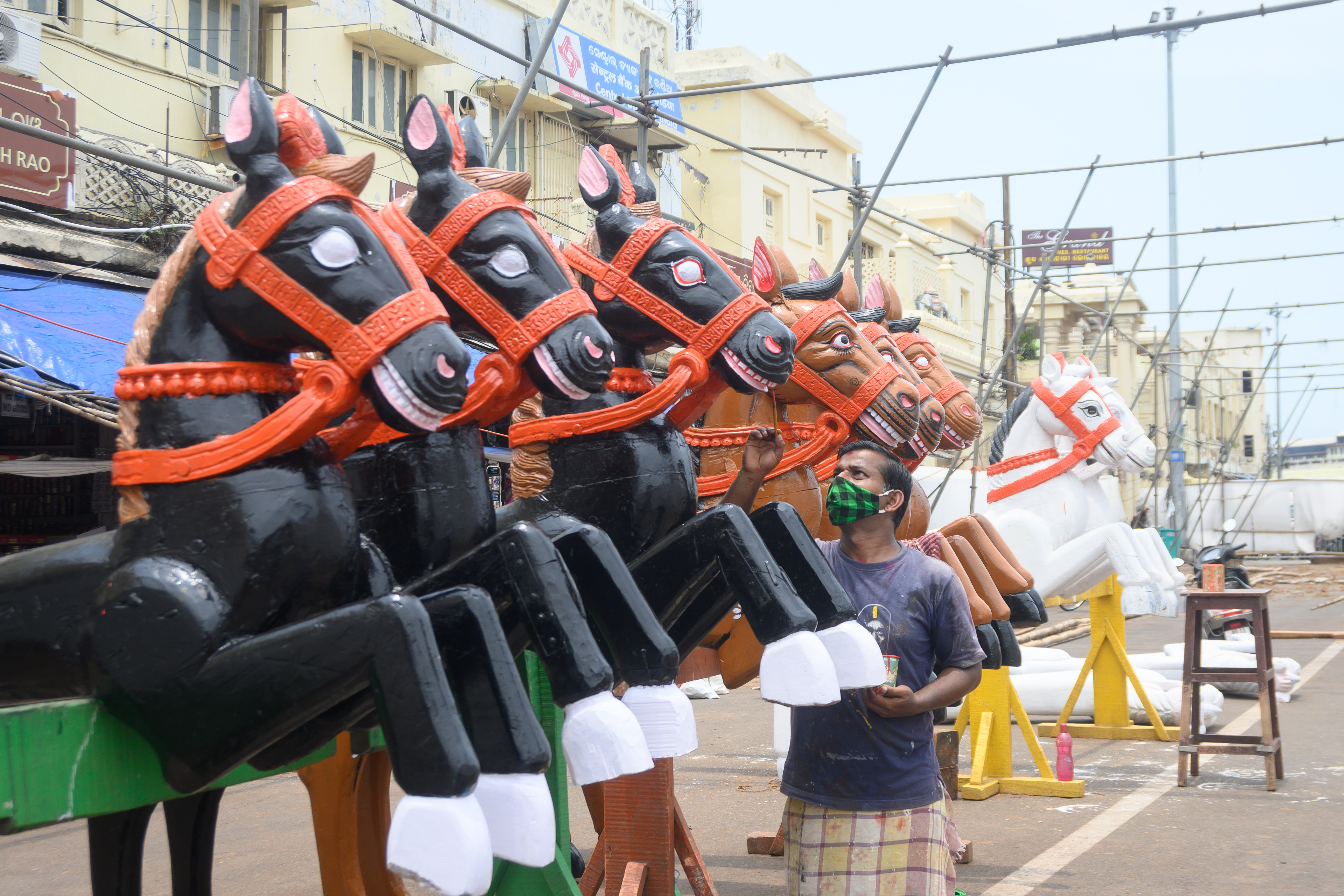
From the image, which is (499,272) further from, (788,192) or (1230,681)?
(788,192)

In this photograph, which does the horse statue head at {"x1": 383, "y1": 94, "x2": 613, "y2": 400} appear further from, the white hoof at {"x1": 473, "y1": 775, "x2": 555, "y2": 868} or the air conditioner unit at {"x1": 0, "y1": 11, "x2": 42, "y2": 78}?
the air conditioner unit at {"x1": 0, "y1": 11, "x2": 42, "y2": 78}

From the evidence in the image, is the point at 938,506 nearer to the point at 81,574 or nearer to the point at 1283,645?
the point at 1283,645

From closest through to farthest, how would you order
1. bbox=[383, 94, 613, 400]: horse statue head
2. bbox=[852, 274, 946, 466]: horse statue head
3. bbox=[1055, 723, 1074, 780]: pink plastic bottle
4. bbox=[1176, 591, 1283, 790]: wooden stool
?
1. bbox=[383, 94, 613, 400]: horse statue head
2. bbox=[852, 274, 946, 466]: horse statue head
3. bbox=[1055, 723, 1074, 780]: pink plastic bottle
4. bbox=[1176, 591, 1283, 790]: wooden stool

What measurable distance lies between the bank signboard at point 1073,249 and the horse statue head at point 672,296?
1953 cm

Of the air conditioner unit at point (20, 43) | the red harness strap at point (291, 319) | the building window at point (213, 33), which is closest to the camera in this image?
the red harness strap at point (291, 319)

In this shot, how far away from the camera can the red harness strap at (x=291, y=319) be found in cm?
228

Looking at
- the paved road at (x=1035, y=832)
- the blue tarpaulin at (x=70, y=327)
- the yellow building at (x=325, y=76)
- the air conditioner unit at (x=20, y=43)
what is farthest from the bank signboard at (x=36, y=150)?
the paved road at (x=1035, y=832)

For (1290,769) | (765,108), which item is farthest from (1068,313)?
(1290,769)

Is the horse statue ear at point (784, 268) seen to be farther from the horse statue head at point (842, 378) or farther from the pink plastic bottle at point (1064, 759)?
the pink plastic bottle at point (1064, 759)

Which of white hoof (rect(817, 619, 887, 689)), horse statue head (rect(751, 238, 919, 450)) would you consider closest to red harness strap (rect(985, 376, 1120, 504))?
horse statue head (rect(751, 238, 919, 450))

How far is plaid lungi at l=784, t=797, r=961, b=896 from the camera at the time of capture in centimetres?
313

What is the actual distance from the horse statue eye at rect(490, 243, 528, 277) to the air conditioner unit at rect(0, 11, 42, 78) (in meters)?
7.37

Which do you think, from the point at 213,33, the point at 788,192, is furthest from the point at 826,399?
the point at 788,192

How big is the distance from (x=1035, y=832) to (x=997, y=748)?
948 millimetres
